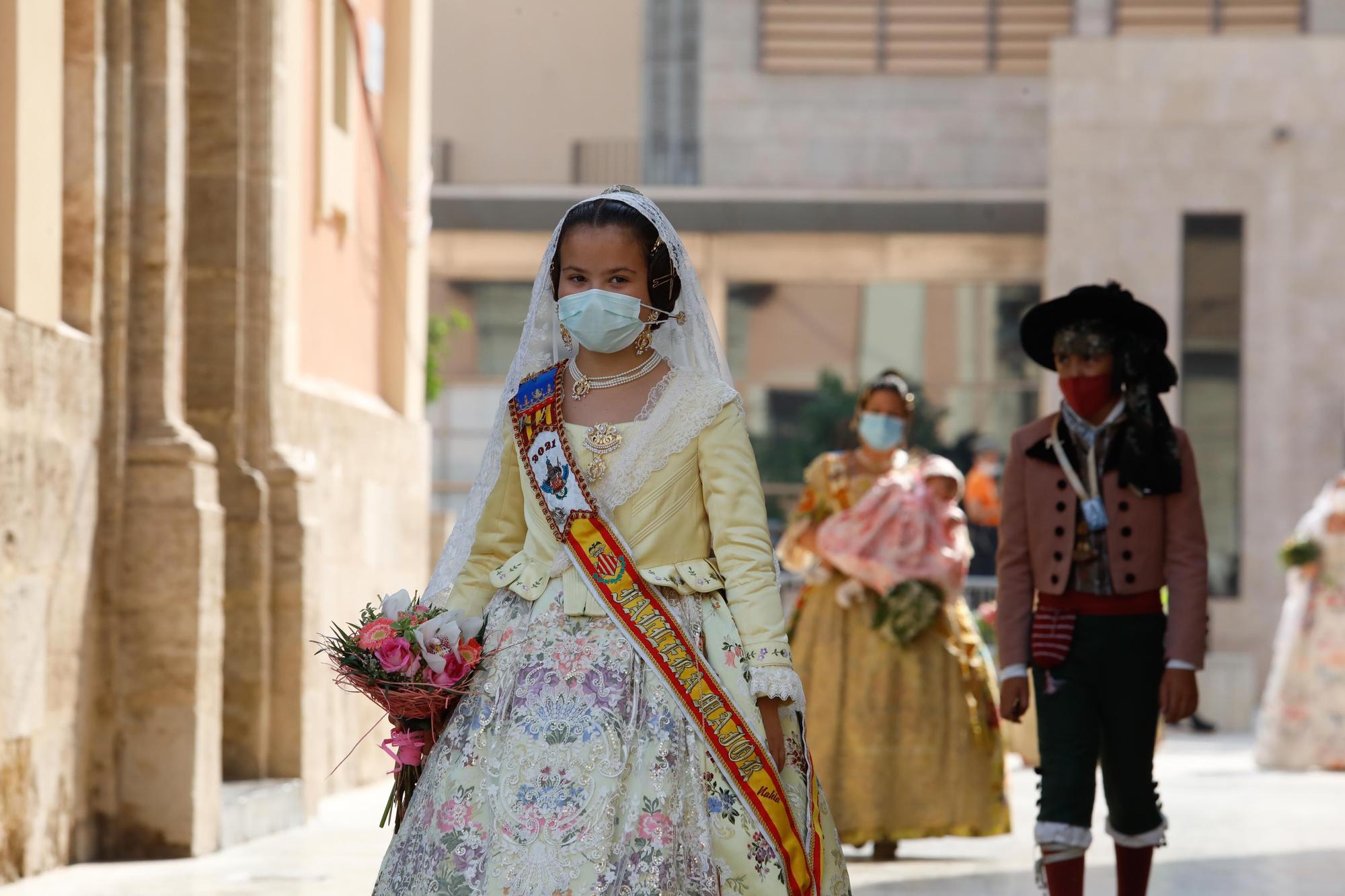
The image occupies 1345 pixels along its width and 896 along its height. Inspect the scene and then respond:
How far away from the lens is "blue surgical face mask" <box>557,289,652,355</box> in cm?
484

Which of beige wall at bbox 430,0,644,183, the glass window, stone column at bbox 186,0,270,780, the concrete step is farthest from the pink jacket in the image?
beige wall at bbox 430,0,644,183

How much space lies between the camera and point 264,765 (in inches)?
446

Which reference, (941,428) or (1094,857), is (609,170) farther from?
(1094,857)

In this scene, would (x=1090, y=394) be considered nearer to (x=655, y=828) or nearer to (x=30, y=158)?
(x=655, y=828)

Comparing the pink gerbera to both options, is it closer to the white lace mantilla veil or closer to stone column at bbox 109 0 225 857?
the white lace mantilla veil

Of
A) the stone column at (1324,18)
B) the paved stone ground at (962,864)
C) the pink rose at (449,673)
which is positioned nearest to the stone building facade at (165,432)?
the paved stone ground at (962,864)

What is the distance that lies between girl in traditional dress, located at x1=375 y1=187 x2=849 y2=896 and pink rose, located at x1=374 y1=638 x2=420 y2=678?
16 centimetres

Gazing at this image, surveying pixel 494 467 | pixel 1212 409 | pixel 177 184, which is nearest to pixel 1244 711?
pixel 1212 409

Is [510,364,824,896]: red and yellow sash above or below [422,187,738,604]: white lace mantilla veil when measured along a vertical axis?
below

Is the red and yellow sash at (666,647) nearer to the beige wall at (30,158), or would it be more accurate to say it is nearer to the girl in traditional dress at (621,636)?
the girl in traditional dress at (621,636)

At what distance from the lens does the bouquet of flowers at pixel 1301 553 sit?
16438 mm

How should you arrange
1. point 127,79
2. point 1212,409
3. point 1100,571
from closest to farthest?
point 1100,571
point 127,79
point 1212,409

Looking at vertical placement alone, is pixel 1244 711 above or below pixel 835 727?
below

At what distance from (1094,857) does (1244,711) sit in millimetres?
15762
